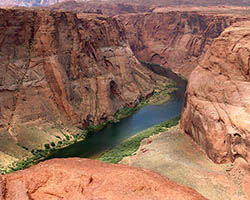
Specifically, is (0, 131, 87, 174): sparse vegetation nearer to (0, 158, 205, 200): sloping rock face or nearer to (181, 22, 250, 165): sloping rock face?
(181, 22, 250, 165): sloping rock face

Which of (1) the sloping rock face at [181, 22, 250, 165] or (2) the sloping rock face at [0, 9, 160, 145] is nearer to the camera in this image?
(1) the sloping rock face at [181, 22, 250, 165]

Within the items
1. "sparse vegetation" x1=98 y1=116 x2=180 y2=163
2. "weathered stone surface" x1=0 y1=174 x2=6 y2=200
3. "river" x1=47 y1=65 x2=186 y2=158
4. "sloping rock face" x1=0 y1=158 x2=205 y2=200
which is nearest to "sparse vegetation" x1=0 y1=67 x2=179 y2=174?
"sparse vegetation" x1=98 y1=116 x2=180 y2=163

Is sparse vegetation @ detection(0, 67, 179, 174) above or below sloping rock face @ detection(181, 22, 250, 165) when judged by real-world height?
below

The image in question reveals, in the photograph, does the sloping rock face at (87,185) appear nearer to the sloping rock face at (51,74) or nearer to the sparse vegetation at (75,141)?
the sparse vegetation at (75,141)

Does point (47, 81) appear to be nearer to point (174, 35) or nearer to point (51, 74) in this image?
point (51, 74)

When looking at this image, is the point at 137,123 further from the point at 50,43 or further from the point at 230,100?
the point at 230,100

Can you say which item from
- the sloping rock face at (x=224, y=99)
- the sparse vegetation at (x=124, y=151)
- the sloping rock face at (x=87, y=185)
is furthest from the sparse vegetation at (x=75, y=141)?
the sloping rock face at (x=87, y=185)

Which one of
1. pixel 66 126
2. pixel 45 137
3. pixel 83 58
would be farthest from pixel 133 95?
pixel 45 137

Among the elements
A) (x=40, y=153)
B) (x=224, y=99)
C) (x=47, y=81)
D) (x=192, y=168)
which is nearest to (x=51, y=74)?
(x=47, y=81)
